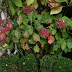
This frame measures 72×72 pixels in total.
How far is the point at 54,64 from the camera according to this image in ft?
5.64

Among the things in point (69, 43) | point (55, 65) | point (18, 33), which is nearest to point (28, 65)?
point (55, 65)


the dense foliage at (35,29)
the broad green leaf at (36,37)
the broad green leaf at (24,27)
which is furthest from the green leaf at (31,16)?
the broad green leaf at (36,37)

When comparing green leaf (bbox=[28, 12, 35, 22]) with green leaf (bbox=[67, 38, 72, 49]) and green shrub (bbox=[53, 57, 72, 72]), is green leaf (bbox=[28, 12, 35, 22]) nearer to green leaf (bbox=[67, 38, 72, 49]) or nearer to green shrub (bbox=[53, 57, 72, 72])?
green leaf (bbox=[67, 38, 72, 49])

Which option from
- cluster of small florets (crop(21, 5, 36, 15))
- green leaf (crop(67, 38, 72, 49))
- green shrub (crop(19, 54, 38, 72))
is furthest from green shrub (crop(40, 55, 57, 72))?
cluster of small florets (crop(21, 5, 36, 15))

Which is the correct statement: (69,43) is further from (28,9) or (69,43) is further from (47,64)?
(28,9)

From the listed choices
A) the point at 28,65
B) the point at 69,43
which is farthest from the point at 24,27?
the point at 69,43

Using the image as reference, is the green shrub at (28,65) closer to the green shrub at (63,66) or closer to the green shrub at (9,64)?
the green shrub at (9,64)

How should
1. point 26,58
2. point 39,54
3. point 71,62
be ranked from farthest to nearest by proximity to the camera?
point 39,54 < point 26,58 < point 71,62

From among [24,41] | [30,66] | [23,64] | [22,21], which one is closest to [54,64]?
[30,66]

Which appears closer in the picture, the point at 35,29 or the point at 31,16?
the point at 31,16

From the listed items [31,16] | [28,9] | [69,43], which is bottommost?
[69,43]

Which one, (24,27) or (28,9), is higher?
(28,9)

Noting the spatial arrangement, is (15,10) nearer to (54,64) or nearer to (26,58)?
(26,58)

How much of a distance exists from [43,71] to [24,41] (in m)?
0.60
